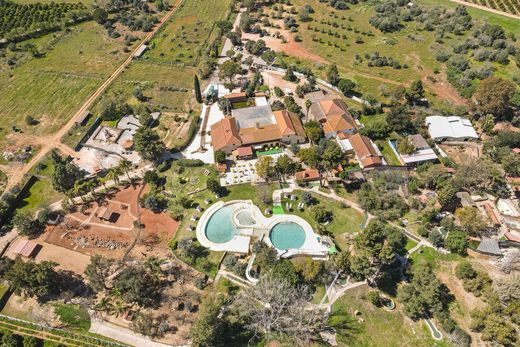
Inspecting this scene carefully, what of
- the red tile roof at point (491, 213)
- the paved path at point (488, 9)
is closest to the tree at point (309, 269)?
the red tile roof at point (491, 213)

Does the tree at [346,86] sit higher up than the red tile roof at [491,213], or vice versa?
the tree at [346,86]

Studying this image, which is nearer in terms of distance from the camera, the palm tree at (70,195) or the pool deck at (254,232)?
the pool deck at (254,232)

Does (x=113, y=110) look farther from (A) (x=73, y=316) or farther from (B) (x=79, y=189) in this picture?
(A) (x=73, y=316)

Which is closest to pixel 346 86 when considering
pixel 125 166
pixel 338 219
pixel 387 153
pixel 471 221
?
pixel 387 153

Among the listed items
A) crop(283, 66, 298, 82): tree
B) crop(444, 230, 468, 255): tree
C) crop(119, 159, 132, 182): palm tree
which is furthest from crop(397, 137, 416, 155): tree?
crop(119, 159, 132, 182): palm tree

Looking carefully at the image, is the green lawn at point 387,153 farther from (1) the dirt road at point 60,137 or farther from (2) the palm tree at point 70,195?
(1) the dirt road at point 60,137

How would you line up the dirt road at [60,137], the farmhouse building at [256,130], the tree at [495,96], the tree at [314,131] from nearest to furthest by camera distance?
1. the dirt road at [60,137]
2. the farmhouse building at [256,130]
3. the tree at [314,131]
4. the tree at [495,96]

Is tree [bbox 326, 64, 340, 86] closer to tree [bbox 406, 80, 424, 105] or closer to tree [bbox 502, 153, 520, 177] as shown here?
tree [bbox 406, 80, 424, 105]

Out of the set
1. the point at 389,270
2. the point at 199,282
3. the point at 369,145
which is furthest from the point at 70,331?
the point at 369,145

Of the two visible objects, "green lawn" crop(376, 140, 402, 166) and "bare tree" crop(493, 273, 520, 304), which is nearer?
"bare tree" crop(493, 273, 520, 304)
